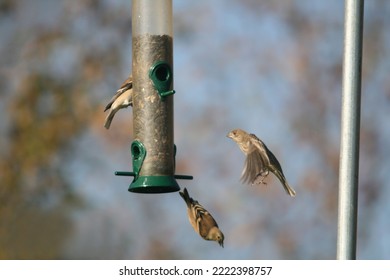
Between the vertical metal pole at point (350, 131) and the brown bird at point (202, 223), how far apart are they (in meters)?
2.21

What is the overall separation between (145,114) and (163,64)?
33 centimetres

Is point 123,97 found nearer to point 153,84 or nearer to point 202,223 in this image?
point 153,84

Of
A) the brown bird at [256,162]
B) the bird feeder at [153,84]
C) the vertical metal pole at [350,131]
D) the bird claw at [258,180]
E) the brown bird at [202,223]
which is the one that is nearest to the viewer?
the vertical metal pole at [350,131]

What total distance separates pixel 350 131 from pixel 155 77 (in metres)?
2.04

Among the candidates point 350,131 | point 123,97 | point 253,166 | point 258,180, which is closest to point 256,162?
point 253,166

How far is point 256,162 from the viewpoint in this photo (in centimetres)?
749

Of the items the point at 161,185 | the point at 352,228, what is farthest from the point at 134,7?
the point at 352,228

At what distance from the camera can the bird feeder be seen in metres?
6.63

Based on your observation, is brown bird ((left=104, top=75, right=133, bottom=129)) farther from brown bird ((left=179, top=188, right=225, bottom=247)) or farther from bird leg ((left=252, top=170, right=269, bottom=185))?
bird leg ((left=252, top=170, right=269, bottom=185))

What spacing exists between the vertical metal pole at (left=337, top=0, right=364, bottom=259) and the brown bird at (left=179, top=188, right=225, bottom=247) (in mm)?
2207

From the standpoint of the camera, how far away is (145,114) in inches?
264

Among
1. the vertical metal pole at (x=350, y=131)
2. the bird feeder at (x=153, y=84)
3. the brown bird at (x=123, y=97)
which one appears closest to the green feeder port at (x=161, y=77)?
the bird feeder at (x=153, y=84)

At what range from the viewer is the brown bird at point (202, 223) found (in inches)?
279

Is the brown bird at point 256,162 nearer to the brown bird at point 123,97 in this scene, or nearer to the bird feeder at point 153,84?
the bird feeder at point 153,84
